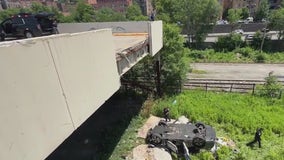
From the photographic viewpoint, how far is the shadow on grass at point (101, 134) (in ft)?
41.6

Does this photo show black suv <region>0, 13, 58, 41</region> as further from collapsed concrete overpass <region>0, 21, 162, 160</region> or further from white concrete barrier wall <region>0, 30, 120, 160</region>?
white concrete barrier wall <region>0, 30, 120, 160</region>

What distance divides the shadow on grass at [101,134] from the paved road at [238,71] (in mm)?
10651

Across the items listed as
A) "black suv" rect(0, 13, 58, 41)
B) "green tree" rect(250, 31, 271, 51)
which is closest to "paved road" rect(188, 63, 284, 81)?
"green tree" rect(250, 31, 271, 51)

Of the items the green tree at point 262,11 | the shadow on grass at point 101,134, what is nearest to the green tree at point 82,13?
the green tree at point 262,11

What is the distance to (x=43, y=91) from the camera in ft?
15.2

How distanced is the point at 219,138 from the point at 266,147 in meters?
2.47

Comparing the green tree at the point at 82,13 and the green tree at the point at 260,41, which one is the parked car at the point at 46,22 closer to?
the green tree at the point at 260,41

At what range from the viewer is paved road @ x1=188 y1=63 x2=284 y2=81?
25.3 metres

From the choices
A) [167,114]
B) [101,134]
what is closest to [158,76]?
[167,114]

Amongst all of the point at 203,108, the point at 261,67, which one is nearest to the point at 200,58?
the point at 261,67

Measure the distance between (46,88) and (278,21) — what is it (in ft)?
130

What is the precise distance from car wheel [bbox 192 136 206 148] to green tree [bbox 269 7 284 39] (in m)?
31.8

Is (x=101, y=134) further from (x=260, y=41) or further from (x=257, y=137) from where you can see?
(x=260, y=41)

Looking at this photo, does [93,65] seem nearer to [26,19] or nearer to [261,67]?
[26,19]
